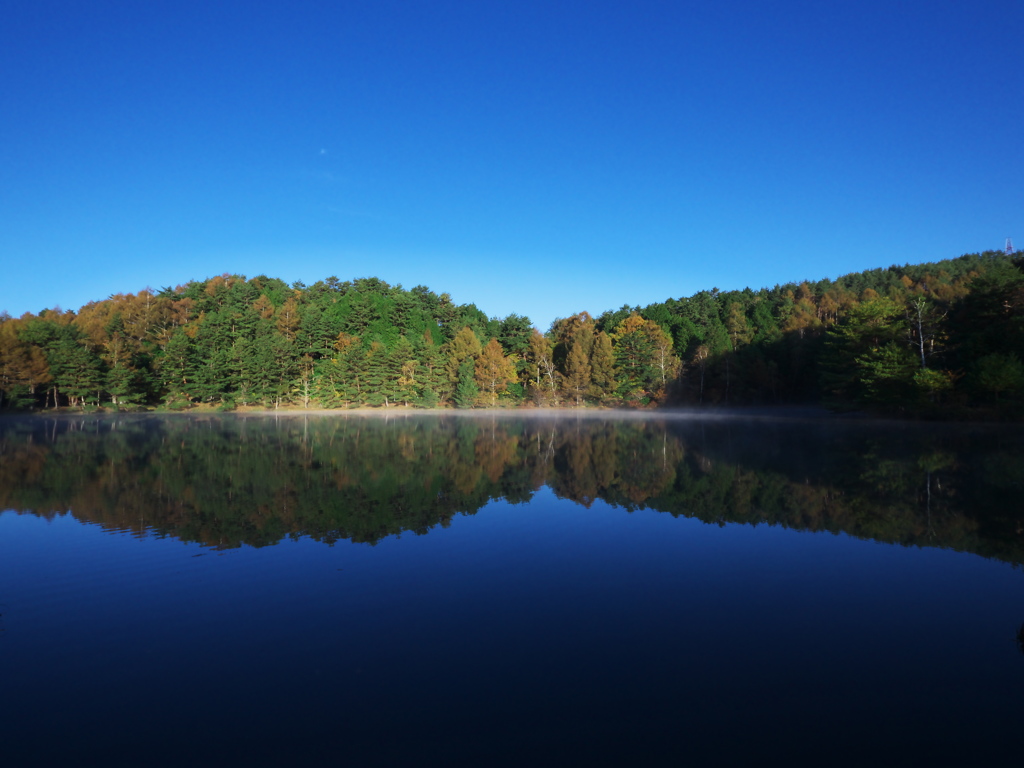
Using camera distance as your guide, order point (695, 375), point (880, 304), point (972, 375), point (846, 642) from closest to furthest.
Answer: point (846, 642), point (972, 375), point (880, 304), point (695, 375)

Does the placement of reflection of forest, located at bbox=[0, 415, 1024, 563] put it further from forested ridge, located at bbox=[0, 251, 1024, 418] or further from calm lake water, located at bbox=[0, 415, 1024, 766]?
forested ridge, located at bbox=[0, 251, 1024, 418]

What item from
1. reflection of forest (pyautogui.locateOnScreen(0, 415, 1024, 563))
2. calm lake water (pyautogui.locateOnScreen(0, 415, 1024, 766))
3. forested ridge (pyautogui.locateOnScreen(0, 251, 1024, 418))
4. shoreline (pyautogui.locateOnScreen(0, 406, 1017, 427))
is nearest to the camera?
calm lake water (pyautogui.locateOnScreen(0, 415, 1024, 766))

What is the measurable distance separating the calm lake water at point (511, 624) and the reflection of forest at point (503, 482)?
117 mm

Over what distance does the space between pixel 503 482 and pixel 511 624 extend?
776 cm

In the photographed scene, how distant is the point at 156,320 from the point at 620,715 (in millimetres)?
62621

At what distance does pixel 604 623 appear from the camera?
5426 millimetres

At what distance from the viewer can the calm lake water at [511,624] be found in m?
3.68

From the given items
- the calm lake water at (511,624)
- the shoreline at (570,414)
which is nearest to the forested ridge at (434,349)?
the shoreline at (570,414)

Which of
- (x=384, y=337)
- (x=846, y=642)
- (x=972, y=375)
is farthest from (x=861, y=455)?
(x=384, y=337)

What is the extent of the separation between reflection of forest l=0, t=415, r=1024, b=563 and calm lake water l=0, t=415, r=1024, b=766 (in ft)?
0.38

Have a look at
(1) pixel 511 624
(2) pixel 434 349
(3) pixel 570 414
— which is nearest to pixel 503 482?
(1) pixel 511 624

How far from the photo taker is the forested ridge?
4231cm

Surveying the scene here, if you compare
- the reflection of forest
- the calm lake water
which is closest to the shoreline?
the reflection of forest

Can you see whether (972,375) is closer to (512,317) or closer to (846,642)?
(846,642)
